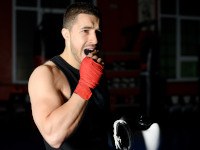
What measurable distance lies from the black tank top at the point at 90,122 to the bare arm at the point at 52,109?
12 cm

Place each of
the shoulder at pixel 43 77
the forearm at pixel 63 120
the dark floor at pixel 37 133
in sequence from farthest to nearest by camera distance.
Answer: the dark floor at pixel 37 133 → the shoulder at pixel 43 77 → the forearm at pixel 63 120

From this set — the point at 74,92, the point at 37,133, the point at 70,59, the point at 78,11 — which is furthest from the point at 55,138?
the point at 37,133

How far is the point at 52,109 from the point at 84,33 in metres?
0.36

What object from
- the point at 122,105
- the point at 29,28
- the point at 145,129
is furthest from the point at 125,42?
the point at 145,129

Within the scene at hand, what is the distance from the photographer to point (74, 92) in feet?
3.96

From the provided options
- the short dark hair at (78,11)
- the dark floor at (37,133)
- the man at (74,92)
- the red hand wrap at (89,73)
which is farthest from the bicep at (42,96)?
the dark floor at (37,133)

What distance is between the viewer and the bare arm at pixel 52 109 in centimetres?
116

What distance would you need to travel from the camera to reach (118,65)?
611 centimetres

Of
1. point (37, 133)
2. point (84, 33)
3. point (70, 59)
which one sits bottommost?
point (37, 133)

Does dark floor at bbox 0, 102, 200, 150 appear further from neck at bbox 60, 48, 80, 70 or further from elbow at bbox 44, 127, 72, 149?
elbow at bbox 44, 127, 72, 149

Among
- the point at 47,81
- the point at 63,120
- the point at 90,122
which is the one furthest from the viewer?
the point at 90,122

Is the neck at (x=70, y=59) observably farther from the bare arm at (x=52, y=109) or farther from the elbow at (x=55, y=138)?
the elbow at (x=55, y=138)

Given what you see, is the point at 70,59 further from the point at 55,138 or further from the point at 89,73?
the point at 55,138

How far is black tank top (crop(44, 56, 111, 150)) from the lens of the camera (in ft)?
4.36
